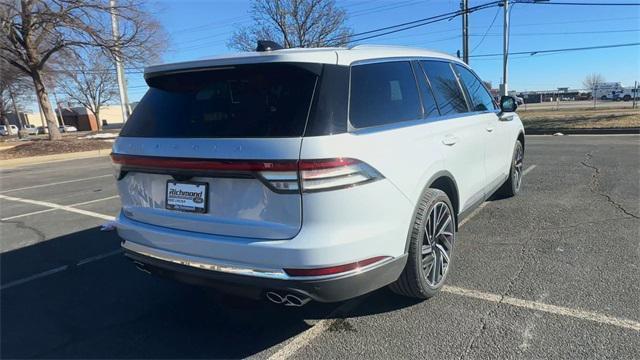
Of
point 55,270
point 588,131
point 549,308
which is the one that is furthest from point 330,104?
point 588,131

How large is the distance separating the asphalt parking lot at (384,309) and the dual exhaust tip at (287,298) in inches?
17.2

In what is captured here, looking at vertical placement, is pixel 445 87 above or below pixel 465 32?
below

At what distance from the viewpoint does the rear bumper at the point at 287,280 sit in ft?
8.25

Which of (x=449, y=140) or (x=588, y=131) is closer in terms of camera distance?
(x=449, y=140)

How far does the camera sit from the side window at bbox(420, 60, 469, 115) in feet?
12.8

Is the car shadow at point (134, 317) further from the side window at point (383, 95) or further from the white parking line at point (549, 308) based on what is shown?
the side window at point (383, 95)

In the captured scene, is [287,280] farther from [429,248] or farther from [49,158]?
[49,158]

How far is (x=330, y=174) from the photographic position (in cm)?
246

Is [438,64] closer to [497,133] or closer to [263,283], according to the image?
[497,133]

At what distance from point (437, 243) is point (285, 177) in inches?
62.4

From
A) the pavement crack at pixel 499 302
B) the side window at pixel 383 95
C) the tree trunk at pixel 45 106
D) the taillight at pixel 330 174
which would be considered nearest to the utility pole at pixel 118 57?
the tree trunk at pixel 45 106

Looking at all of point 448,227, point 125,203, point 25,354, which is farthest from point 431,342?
point 25,354

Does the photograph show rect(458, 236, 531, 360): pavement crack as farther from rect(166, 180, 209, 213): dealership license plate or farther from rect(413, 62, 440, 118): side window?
rect(166, 180, 209, 213): dealership license plate

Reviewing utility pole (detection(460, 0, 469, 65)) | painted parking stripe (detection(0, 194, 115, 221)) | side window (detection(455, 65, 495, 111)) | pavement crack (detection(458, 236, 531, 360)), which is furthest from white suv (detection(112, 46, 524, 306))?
utility pole (detection(460, 0, 469, 65))
